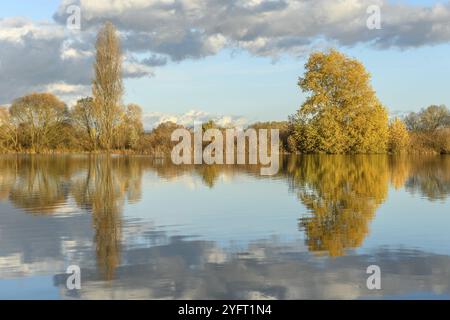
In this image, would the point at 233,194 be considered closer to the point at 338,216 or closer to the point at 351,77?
the point at 338,216

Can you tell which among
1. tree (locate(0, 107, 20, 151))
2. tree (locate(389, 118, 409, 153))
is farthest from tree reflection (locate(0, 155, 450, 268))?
tree (locate(0, 107, 20, 151))

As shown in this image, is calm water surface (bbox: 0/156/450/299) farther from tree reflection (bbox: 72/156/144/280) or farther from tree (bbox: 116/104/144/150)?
tree (bbox: 116/104/144/150)

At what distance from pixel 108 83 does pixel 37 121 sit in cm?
1235

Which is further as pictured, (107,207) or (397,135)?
(397,135)

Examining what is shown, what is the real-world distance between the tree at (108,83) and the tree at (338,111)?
17.0 metres

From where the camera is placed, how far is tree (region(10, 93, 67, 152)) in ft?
180

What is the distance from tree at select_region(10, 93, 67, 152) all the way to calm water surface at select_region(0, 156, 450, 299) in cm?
4298

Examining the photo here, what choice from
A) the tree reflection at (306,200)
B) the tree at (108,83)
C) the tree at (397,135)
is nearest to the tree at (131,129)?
the tree at (108,83)

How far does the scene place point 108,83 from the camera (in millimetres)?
48000

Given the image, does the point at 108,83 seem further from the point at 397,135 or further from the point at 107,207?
the point at 107,207

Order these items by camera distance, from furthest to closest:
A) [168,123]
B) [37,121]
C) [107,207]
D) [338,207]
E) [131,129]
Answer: [37,121] → [168,123] → [131,129] → [107,207] → [338,207]

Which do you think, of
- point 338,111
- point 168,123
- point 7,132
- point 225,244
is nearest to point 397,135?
point 338,111

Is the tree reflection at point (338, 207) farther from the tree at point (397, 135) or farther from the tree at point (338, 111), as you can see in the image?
the tree at point (397, 135)
